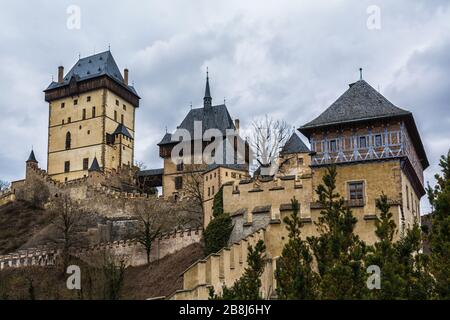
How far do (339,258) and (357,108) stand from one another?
1579cm

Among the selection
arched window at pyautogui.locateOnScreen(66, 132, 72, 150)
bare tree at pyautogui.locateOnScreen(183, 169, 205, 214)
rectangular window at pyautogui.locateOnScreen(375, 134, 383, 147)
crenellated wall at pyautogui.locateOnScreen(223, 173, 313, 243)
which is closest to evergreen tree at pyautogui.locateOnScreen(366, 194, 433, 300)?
crenellated wall at pyautogui.locateOnScreen(223, 173, 313, 243)

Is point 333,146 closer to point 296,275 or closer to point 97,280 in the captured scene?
point 97,280

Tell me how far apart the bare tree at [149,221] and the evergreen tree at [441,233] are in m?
27.8

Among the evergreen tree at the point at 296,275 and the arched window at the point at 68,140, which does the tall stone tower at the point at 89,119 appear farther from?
the evergreen tree at the point at 296,275

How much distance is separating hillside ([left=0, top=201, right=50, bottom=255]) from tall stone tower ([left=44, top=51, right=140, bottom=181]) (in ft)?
24.9

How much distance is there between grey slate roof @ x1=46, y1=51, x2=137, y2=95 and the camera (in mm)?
73062

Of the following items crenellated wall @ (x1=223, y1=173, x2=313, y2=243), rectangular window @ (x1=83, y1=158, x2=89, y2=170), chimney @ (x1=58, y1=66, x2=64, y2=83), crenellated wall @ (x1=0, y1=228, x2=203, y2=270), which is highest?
chimney @ (x1=58, y1=66, x2=64, y2=83)

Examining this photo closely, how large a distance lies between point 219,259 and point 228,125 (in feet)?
127

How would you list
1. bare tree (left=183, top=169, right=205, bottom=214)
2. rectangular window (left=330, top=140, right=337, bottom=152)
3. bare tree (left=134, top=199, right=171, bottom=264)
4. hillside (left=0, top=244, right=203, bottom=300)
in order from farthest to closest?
bare tree (left=183, top=169, right=205, bottom=214) < bare tree (left=134, top=199, right=171, bottom=264) < hillside (left=0, top=244, right=203, bottom=300) < rectangular window (left=330, top=140, right=337, bottom=152)

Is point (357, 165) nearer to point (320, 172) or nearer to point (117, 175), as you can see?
point (320, 172)

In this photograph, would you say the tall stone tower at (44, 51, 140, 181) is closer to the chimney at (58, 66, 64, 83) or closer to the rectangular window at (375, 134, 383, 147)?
the chimney at (58, 66, 64, 83)

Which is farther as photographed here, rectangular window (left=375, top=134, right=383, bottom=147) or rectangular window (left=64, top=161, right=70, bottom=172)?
rectangular window (left=64, top=161, right=70, bottom=172)

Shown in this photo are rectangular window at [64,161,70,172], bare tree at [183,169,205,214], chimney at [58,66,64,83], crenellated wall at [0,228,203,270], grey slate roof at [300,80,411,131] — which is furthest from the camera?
chimney at [58,66,64,83]

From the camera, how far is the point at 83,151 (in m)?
69.9
